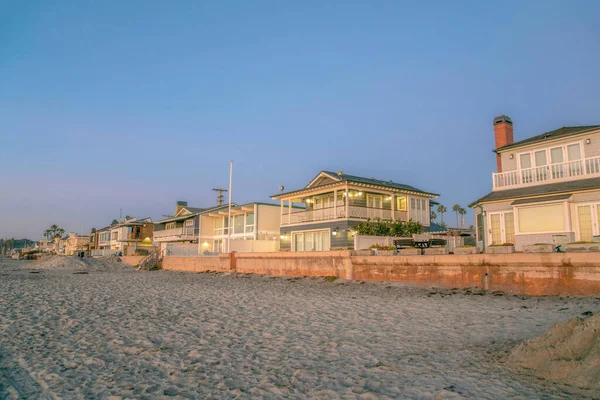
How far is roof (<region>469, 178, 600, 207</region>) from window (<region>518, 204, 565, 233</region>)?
0.60 meters

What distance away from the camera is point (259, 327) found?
26.0 feet

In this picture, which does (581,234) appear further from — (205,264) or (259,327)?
(205,264)

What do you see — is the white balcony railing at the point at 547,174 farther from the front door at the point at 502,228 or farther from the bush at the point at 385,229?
the bush at the point at 385,229

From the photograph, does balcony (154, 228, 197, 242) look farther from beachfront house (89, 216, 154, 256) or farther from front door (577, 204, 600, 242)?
A: front door (577, 204, 600, 242)

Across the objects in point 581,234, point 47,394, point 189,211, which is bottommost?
point 47,394

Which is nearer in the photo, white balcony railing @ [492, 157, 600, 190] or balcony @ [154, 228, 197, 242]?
white balcony railing @ [492, 157, 600, 190]

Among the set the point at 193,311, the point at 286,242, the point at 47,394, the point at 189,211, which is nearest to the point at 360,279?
the point at 193,311

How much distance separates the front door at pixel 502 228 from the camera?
18.3 m

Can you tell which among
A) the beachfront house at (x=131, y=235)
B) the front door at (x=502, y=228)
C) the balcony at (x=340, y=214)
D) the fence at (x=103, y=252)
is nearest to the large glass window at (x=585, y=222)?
the front door at (x=502, y=228)

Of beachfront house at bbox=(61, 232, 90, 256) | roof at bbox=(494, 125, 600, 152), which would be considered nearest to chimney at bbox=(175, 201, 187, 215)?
roof at bbox=(494, 125, 600, 152)

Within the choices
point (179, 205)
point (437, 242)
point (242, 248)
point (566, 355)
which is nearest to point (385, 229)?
point (437, 242)

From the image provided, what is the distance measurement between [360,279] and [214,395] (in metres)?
11.9

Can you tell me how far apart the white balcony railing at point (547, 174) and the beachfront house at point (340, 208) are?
974 cm

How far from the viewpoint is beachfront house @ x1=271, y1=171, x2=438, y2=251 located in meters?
27.7
